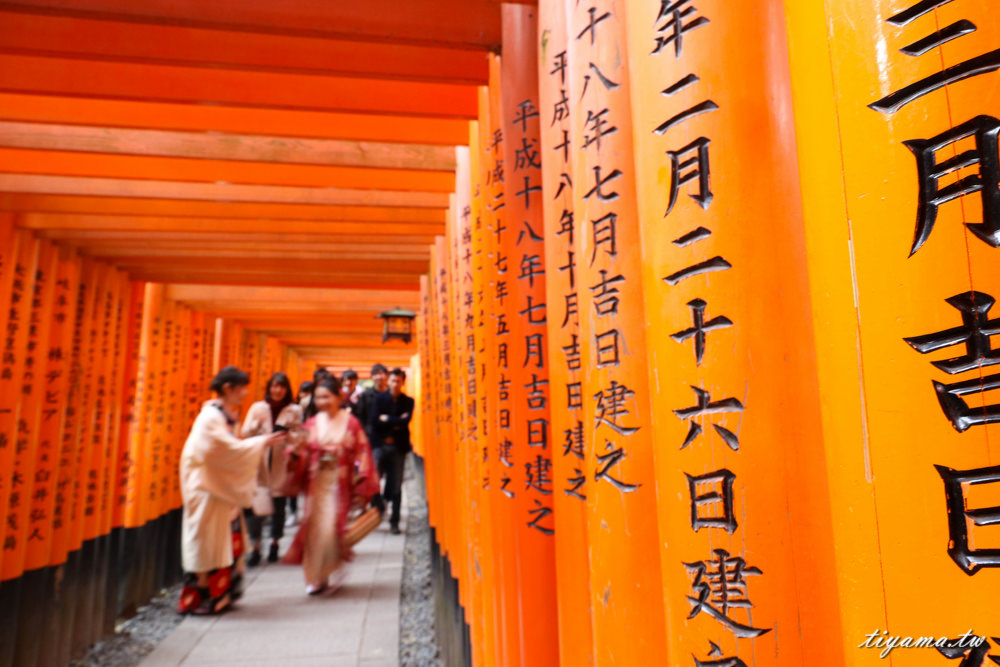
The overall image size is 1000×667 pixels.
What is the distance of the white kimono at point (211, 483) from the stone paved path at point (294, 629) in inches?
22.1

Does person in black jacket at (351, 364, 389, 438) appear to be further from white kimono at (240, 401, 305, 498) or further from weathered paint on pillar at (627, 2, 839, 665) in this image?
weathered paint on pillar at (627, 2, 839, 665)

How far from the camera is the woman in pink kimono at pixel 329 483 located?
543cm

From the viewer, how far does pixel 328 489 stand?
5.43m

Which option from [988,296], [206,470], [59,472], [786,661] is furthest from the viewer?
[206,470]

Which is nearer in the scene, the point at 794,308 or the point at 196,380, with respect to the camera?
the point at 794,308

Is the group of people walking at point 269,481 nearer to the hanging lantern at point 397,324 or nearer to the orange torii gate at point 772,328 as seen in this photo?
the hanging lantern at point 397,324

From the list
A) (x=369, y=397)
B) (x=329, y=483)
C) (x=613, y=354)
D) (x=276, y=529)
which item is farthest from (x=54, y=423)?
(x=613, y=354)

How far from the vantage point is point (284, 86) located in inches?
114

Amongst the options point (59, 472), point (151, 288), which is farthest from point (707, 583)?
point (151, 288)

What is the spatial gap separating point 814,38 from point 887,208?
A: 23 centimetres

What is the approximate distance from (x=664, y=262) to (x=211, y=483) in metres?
4.94

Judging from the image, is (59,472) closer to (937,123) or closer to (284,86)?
(284,86)

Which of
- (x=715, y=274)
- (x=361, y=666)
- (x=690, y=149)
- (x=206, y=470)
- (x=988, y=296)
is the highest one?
(x=690, y=149)

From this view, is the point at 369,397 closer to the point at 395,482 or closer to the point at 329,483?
the point at 395,482
